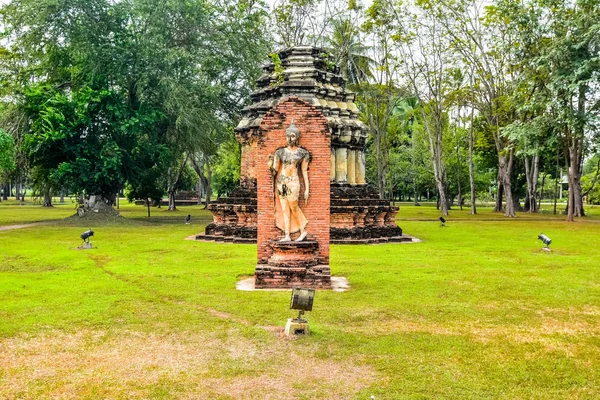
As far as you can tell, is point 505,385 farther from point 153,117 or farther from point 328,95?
point 153,117

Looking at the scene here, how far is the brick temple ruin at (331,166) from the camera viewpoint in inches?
704

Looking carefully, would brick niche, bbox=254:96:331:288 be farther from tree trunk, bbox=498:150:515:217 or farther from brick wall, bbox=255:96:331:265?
tree trunk, bbox=498:150:515:217

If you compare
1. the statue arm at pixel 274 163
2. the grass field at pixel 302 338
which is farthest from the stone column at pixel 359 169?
the statue arm at pixel 274 163

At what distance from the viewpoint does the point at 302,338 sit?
6.54 m

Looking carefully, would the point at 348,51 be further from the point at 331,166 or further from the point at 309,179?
the point at 309,179

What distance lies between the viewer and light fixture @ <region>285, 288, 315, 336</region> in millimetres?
6430

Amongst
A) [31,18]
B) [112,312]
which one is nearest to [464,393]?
[112,312]

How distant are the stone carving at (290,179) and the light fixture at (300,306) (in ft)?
10.6

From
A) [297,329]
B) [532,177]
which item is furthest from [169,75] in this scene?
[532,177]

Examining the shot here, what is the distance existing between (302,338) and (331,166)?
41.7ft

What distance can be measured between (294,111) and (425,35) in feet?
84.2

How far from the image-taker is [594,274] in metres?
11.4

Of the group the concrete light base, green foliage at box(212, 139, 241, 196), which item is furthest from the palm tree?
the concrete light base

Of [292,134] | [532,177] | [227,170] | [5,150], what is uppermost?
[227,170]
